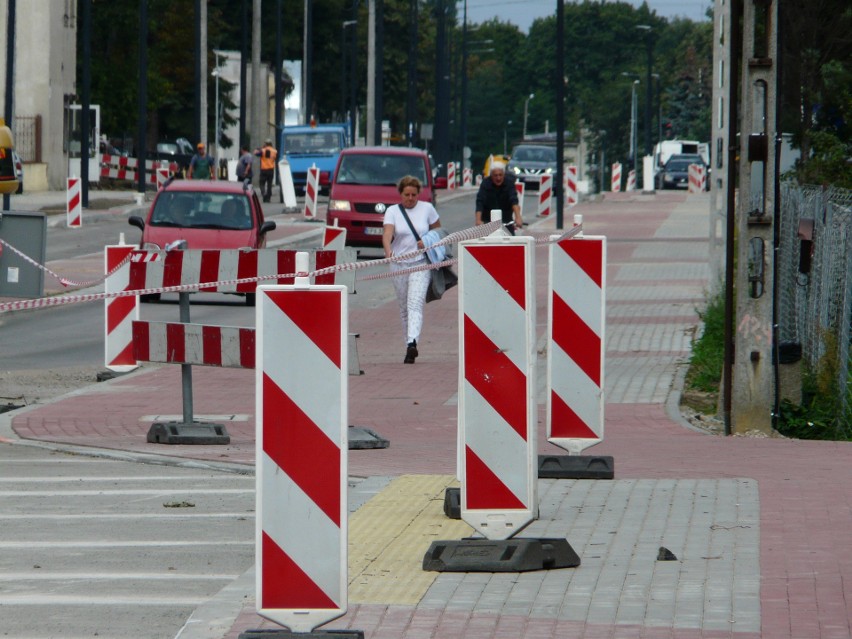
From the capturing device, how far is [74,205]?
39.0m

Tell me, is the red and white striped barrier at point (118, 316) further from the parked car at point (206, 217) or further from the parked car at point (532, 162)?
the parked car at point (532, 162)

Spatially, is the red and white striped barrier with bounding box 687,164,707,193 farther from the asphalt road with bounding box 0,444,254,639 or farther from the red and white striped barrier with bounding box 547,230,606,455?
the red and white striped barrier with bounding box 547,230,606,455

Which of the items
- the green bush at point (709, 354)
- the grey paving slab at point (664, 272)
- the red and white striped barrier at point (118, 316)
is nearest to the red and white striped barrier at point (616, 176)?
the grey paving slab at point (664, 272)

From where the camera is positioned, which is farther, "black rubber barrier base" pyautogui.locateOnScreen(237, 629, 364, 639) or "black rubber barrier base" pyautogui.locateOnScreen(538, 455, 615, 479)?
"black rubber barrier base" pyautogui.locateOnScreen(538, 455, 615, 479)

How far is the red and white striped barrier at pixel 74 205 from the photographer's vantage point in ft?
125

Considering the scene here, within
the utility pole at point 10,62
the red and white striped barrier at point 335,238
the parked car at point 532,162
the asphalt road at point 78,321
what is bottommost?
the asphalt road at point 78,321

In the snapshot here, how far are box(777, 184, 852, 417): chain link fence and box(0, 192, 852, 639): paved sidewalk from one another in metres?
1.13

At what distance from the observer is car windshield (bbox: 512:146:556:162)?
64250 millimetres

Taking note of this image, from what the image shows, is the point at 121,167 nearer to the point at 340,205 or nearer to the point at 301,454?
the point at 340,205

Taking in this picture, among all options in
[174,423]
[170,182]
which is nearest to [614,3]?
[170,182]

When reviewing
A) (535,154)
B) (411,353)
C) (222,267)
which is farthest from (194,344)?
(535,154)

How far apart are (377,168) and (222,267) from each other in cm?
2289

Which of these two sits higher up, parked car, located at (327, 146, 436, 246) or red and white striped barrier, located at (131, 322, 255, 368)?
parked car, located at (327, 146, 436, 246)

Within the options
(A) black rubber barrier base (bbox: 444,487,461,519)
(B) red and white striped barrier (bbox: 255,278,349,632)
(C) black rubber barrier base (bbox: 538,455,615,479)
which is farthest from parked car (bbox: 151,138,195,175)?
(B) red and white striped barrier (bbox: 255,278,349,632)
